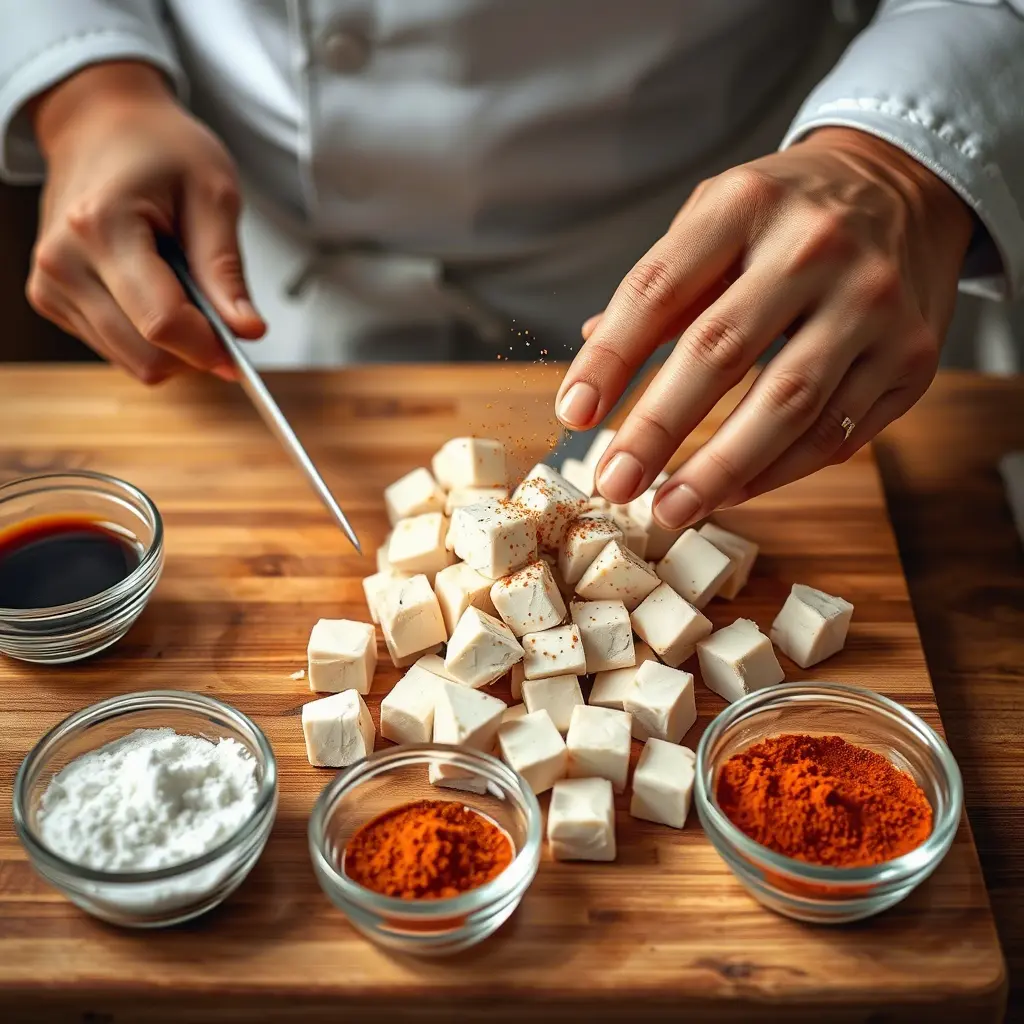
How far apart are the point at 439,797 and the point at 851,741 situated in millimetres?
472

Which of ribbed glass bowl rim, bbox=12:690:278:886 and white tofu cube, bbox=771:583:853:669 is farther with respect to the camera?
white tofu cube, bbox=771:583:853:669

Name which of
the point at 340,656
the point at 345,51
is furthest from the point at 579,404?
the point at 345,51

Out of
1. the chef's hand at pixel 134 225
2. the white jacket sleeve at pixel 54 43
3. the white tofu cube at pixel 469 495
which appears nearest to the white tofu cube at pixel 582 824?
the white tofu cube at pixel 469 495

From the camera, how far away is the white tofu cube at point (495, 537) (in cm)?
134

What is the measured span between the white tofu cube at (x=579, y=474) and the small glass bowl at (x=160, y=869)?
0.60m

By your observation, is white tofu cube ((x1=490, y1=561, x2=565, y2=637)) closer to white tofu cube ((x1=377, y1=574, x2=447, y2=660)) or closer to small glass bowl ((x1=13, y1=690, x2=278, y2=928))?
white tofu cube ((x1=377, y1=574, x2=447, y2=660))

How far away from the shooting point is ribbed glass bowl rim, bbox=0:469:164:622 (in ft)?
4.32

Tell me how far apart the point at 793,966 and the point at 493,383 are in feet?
3.46

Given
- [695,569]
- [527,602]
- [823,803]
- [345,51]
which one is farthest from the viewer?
[345,51]

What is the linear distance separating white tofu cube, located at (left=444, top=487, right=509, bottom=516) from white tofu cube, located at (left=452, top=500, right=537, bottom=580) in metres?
0.09

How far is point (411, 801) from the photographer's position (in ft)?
3.91

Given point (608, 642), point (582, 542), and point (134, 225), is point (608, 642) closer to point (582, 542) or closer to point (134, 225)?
point (582, 542)

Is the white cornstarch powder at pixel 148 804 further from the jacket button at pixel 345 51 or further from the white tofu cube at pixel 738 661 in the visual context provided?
the jacket button at pixel 345 51

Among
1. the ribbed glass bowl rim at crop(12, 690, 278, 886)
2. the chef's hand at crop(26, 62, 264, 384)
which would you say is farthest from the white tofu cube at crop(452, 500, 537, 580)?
the chef's hand at crop(26, 62, 264, 384)
